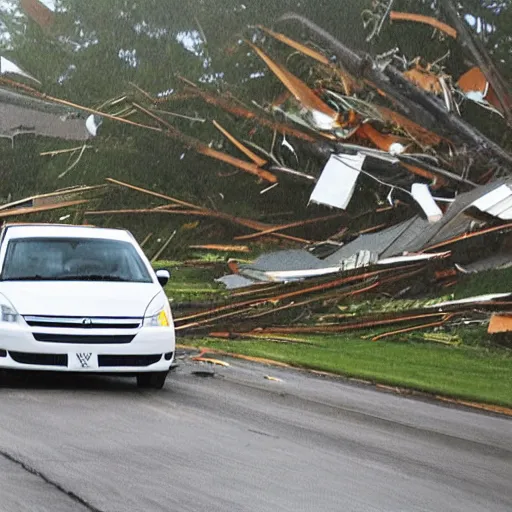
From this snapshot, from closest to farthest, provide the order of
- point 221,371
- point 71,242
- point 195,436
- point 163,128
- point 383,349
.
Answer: point 195,436 → point 71,242 → point 221,371 → point 383,349 → point 163,128

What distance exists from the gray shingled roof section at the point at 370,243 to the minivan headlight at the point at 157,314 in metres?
6.98

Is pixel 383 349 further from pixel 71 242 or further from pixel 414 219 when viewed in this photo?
pixel 71 242

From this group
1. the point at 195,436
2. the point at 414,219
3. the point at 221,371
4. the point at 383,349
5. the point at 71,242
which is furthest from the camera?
the point at 414,219

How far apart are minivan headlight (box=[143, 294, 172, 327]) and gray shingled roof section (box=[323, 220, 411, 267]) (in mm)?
6978

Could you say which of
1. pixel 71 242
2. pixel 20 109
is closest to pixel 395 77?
pixel 20 109

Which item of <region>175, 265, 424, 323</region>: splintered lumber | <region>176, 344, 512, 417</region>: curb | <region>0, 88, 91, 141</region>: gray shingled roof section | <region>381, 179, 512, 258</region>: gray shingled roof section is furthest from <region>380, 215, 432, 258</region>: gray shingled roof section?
<region>0, 88, 91, 141</region>: gray shingled roof section

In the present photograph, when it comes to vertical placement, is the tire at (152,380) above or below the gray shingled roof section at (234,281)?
below

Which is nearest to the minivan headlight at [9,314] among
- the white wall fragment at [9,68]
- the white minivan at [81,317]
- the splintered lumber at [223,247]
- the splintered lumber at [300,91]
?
the white minivan at [81,317]

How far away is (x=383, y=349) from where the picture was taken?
18.0 meters

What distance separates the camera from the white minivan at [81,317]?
12039 mm

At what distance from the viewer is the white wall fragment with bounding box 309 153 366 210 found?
19.7 meters

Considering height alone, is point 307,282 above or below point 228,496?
above

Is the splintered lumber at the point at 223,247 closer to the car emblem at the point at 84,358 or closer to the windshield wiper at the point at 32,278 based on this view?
the windshield wiper at the point at 32,278

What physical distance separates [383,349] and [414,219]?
7.34 ft
